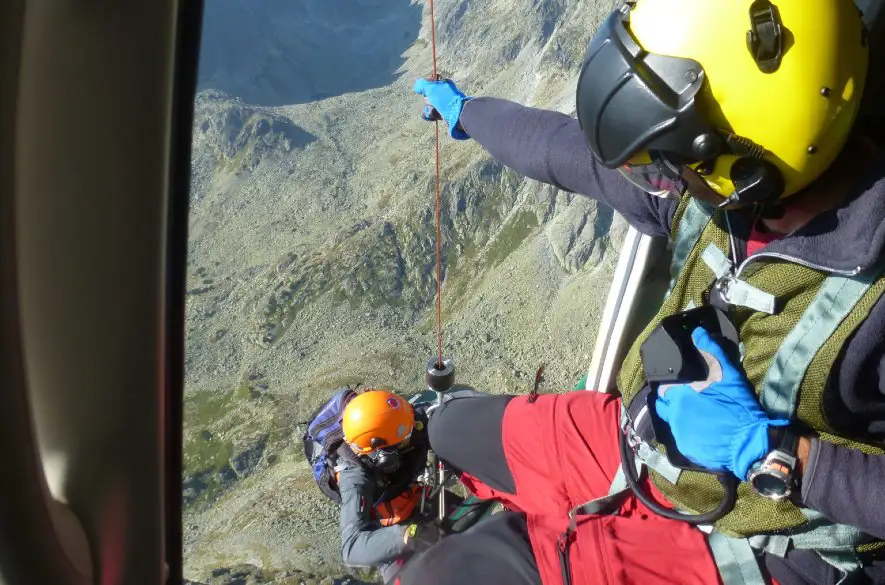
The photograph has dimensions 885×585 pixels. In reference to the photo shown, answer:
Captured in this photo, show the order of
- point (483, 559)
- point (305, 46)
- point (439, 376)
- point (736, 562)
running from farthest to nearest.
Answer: point (305, 46) → point (439, 376) → point (483, 559) → point (736, 562)

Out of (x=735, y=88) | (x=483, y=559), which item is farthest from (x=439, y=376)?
(x=735, y=88)

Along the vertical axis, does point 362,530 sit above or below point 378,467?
below

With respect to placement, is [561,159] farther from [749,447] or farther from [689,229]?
[749,447]

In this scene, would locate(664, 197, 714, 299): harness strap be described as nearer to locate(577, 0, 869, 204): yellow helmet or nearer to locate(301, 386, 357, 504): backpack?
locate(577, 0, 869, 204): yellow helmet

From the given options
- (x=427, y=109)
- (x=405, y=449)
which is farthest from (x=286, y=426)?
(x=427, y=109)

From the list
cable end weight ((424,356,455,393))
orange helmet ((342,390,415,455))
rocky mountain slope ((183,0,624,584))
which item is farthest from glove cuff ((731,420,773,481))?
rocky mountain slope ((183,0,624,584))

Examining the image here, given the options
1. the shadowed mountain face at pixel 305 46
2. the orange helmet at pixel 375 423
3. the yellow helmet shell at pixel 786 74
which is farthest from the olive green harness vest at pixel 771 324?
the shadowed mountain face at pixel 305 46
